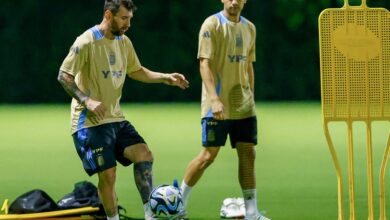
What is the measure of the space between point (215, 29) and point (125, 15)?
104 cm

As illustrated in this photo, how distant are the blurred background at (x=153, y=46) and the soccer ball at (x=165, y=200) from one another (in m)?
19.0

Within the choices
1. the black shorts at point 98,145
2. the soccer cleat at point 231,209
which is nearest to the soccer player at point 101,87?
the black shorts at point 98,145

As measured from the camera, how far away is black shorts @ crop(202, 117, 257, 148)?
9828mm

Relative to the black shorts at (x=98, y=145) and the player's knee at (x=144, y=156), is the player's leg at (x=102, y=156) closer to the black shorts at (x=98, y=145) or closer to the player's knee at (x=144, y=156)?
the black shorts at (x=98, y=145)

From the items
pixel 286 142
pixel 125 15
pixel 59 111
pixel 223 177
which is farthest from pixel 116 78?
pixel 59 111

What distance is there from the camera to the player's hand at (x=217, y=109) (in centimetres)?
947

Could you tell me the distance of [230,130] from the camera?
9914 millimetres

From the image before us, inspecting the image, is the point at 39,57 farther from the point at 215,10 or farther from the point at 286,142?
the point at 286,142

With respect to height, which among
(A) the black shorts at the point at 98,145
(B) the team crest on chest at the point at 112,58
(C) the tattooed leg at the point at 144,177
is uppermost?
(B) the team crest on chest at the point at 112,58

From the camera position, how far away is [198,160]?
1009 cm

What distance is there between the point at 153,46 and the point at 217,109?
61.8 ft

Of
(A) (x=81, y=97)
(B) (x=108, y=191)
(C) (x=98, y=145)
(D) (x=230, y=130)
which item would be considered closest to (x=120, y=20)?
(A) (x=81, y=97)

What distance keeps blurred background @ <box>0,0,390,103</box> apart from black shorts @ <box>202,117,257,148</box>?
18.1m

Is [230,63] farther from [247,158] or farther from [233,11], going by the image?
[247,158]
